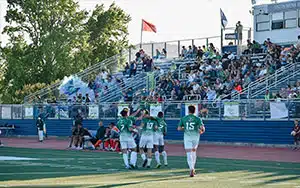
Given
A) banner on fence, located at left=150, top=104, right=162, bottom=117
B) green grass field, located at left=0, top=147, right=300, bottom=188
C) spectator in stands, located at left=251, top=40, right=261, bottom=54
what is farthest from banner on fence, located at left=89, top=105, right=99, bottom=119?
green grass field, located at left=0, top=147, right=300, bottom=188

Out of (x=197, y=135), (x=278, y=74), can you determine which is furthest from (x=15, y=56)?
(x=197, y=135)

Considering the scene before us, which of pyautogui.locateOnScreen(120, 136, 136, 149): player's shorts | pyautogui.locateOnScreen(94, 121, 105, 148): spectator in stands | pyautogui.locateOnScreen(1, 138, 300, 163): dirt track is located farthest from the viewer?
pyautogui.locateOnScreen(94, 121, 105, 148): spectator in stands

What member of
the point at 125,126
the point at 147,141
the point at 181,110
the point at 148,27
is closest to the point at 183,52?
the point at 148,27

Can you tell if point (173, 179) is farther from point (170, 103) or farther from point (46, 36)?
point (46, 36)

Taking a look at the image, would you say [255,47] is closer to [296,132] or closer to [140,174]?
[296,132]

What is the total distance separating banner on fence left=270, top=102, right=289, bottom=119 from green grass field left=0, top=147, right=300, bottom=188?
7543 millimetres

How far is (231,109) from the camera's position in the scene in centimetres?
3459

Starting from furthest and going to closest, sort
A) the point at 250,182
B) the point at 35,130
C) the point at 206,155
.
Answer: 1. the point at 35,130
2. the point at 206,155
3. the point at 250,182

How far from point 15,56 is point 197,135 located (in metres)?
39.1

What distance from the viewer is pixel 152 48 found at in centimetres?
5016

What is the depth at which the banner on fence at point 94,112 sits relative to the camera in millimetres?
41031

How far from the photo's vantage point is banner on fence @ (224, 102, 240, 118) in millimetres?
34375

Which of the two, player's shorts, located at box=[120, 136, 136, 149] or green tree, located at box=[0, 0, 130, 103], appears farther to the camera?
green tree, located at box=[0, 0, 130, 103]

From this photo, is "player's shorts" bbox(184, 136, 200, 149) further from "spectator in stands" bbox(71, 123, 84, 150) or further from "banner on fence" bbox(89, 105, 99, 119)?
"banner on fence" bbox(89, 105, 99, 119)
